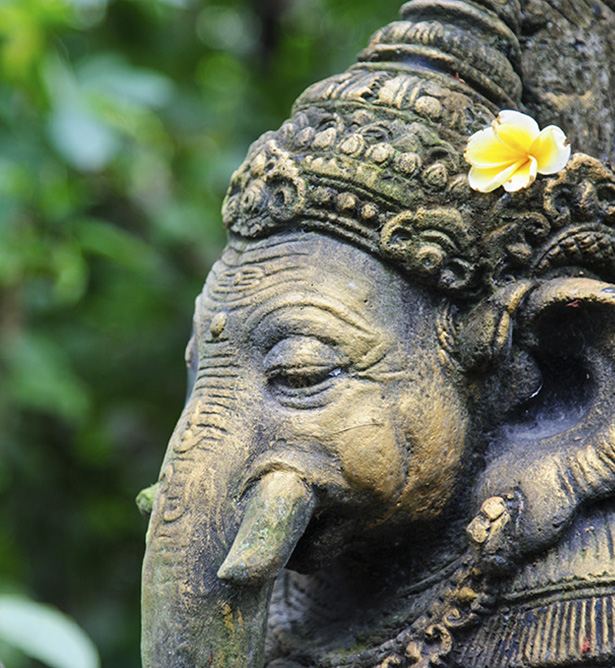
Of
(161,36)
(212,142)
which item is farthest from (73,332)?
(161,36)

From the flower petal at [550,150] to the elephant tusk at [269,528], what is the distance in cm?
54

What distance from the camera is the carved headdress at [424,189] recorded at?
1349mm

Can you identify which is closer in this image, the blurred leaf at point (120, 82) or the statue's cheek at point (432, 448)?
the statue's cheek at point (432, 448)

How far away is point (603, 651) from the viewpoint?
123 cm

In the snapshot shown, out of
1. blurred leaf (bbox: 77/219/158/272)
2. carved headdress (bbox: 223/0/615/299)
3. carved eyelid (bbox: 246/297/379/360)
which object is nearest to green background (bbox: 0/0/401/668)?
blurred leaf (bbox: 77/219/158/272)

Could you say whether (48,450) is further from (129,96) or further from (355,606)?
(355,606)

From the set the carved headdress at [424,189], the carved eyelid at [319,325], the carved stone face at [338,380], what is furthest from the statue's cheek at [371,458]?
the carved headdress at [424,189]

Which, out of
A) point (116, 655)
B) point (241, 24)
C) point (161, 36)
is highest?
point (241, 24)

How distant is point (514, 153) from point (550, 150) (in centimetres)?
5

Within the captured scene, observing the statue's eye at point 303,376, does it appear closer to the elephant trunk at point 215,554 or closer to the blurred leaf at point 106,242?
the elephant trunk at point 215,554

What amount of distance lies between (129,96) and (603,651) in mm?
1727

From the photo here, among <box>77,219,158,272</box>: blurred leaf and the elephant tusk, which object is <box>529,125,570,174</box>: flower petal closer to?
the elephant tusk

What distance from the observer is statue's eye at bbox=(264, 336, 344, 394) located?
131 cm

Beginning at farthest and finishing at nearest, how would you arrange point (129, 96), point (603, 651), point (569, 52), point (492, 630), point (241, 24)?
point (241, 24), point (129, 96), point (569, 52), point (492, 630), point (603, 651)
